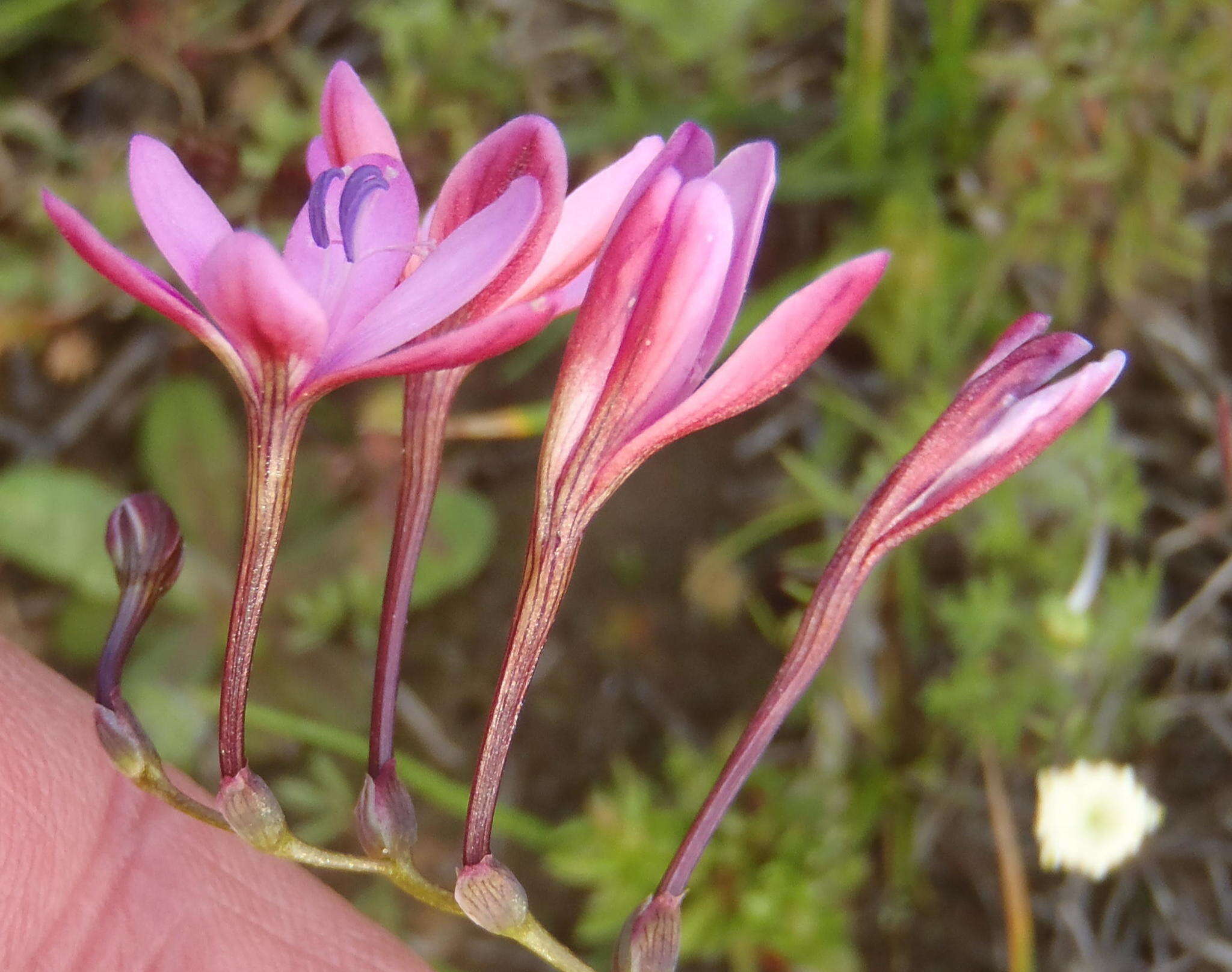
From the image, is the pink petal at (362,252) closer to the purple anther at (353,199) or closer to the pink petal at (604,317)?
the purple anther at (353,199)

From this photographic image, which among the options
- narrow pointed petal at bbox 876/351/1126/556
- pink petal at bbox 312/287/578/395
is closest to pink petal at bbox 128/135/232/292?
pink petal at bbox 312/287/578/395

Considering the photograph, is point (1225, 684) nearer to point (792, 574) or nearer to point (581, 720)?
point (792, 574)

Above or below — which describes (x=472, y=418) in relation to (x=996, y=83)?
below

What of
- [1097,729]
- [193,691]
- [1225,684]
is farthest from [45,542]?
[1225,684]

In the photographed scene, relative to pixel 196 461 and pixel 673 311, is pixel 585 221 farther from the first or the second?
pixel 196 461

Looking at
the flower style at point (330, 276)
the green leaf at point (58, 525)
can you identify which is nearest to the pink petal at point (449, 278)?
the flower style at point (330, 276)

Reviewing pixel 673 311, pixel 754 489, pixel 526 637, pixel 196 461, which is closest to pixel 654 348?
pixel 673 311

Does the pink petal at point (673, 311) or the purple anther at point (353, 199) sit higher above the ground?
the purple anther at point (353, 199)

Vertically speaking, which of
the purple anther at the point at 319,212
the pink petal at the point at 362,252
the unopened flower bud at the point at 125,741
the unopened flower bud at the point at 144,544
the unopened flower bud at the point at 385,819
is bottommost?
the unopened flower bud at the point at 385,819
